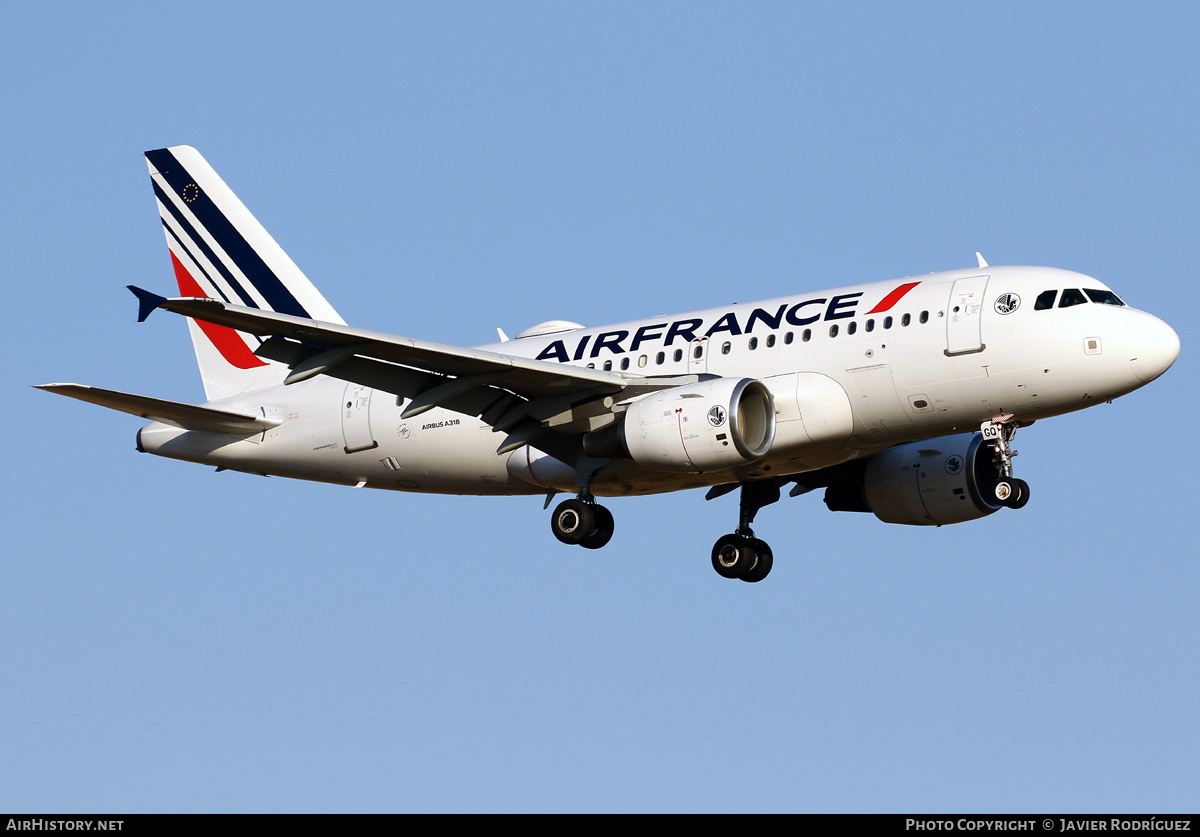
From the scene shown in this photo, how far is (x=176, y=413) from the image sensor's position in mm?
39531

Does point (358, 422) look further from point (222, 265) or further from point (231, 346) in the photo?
point (222, 265)

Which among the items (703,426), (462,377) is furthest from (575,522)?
(703,426)

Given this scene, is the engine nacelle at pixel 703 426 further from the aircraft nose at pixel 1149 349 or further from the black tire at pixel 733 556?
the aircraft nose at pixel 1149 349

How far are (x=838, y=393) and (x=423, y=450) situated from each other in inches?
395

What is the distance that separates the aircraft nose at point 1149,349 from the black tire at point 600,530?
11604mm

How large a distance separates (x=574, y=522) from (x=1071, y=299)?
11532 millimetres

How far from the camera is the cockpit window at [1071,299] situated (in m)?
33.7

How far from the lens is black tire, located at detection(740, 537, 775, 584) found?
40.4 m

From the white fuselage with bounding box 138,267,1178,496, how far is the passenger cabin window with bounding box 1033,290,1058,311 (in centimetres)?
8

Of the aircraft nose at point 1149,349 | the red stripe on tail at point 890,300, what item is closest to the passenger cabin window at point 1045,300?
the aircraft nose at point 1149,349

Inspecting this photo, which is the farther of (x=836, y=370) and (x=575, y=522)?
(x=575, y=522)

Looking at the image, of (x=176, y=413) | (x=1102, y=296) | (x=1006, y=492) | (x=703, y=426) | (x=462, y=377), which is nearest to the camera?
(x=1102, y=296)
